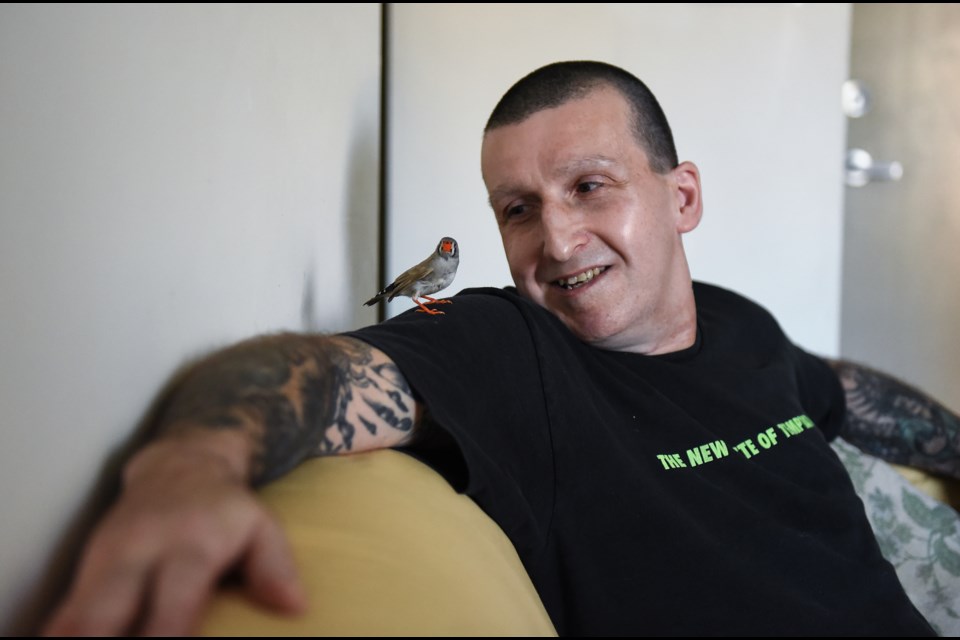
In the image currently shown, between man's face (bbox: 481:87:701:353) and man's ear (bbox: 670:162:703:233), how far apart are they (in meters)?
0.11

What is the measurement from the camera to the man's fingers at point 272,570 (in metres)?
0.40

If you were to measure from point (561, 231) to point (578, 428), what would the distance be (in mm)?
286

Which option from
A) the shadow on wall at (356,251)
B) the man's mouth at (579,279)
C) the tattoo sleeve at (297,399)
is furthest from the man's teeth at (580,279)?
the tattoo sleeve at (297,399)

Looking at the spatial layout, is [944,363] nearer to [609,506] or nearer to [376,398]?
[609,506]

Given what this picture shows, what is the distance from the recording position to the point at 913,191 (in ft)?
7.94

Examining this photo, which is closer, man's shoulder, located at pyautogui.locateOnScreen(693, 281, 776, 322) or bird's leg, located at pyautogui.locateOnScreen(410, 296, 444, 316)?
bird's leg, located at pyautogui.locateOnScreen(410, 296, 444, 316)

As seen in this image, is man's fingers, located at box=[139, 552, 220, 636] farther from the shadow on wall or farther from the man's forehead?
the man's forehead

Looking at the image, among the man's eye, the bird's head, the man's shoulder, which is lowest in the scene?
the man's shoulder

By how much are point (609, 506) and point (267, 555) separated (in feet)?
1.52

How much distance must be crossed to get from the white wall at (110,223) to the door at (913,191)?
2.12 meters

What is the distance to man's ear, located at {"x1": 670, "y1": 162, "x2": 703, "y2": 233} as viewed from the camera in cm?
120

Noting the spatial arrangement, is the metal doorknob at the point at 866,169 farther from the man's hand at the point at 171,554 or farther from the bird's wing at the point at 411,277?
the man's hand at the point at 171,554

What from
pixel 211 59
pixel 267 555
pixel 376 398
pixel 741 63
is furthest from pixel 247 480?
pixel 741 63

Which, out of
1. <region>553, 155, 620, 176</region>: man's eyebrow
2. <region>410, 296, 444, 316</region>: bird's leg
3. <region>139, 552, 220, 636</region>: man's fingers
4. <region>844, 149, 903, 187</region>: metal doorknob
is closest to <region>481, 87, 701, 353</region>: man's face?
<region>553, 155, 620, 176</region>: man's eyebrow
